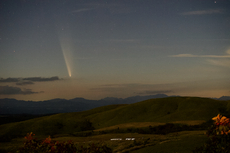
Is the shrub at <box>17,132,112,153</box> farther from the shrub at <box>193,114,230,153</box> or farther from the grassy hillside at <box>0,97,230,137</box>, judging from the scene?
the grassy hillside at <box>0,97,230,137</box>

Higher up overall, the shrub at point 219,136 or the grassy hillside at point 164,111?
the shrub at point 219,136

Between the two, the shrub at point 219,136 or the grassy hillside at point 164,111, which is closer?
the shrub at point 219,136

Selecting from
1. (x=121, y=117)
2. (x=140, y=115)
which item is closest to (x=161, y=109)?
(x=140, y=115)

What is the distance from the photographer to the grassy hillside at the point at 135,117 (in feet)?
215

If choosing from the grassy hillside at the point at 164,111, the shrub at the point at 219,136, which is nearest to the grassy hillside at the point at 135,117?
the grassy hillside at the point at 164,111

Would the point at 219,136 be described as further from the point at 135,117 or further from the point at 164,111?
the point at 164,111

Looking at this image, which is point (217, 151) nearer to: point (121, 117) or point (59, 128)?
point (59, 128)

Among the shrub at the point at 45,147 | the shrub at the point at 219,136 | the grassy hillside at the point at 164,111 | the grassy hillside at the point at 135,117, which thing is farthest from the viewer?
the grassy hillside at the point at 164,111

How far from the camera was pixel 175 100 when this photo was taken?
9075 centimetres

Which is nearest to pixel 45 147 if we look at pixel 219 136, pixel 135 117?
pixel 219 136

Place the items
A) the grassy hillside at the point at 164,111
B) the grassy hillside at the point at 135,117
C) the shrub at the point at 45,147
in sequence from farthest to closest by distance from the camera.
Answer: the grassy hillside at the point at 164,111 < the grassy hillside at the point at 135,117 < the shrub at the point at 45,147

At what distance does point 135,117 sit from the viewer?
75.7 metres

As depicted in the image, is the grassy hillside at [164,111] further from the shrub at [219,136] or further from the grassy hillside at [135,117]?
the shrub at [219,136]

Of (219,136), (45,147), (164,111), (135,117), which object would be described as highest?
(45,147)
